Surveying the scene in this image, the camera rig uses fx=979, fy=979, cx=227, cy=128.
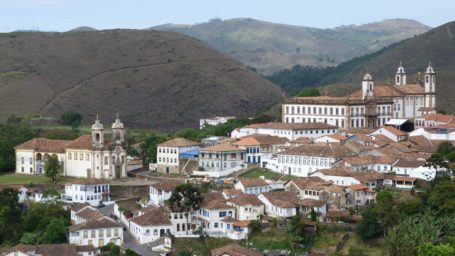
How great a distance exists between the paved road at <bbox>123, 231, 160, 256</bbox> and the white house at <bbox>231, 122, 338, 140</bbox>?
19.3m

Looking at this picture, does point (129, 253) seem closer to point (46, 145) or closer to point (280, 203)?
point (280, 203)

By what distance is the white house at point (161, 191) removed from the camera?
63125mm

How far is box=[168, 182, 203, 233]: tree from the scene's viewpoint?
5947 centimetres

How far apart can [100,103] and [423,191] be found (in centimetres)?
6971

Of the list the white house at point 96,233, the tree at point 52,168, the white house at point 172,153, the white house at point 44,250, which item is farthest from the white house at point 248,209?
the tree at point 52,168

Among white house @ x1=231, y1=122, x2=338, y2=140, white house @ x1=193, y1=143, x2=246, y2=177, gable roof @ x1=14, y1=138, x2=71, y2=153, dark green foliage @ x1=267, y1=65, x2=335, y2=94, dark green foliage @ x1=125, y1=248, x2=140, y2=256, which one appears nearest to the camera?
dark green foliage @ x1=125, y1=248, x2=140, y2=256

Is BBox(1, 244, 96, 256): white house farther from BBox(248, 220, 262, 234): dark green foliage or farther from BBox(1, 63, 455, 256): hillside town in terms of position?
BBox(248, 220, 262, 234): dark green foliage

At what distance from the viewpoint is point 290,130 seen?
75.4 m

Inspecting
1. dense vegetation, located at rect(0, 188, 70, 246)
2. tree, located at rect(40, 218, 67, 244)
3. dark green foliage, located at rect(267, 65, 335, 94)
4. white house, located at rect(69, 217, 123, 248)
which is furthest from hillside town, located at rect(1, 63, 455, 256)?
dark green foliage, located at rect(267, 65, 335, 94)

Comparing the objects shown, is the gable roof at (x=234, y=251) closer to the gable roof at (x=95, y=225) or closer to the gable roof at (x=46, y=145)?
the gable roof at (x=95, y=225)

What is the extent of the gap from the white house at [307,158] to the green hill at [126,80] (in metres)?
49.7

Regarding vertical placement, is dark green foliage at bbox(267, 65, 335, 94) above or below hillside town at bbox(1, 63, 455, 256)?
above

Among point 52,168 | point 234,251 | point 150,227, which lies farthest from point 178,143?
point 234,251

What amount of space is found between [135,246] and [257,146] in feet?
54.1
